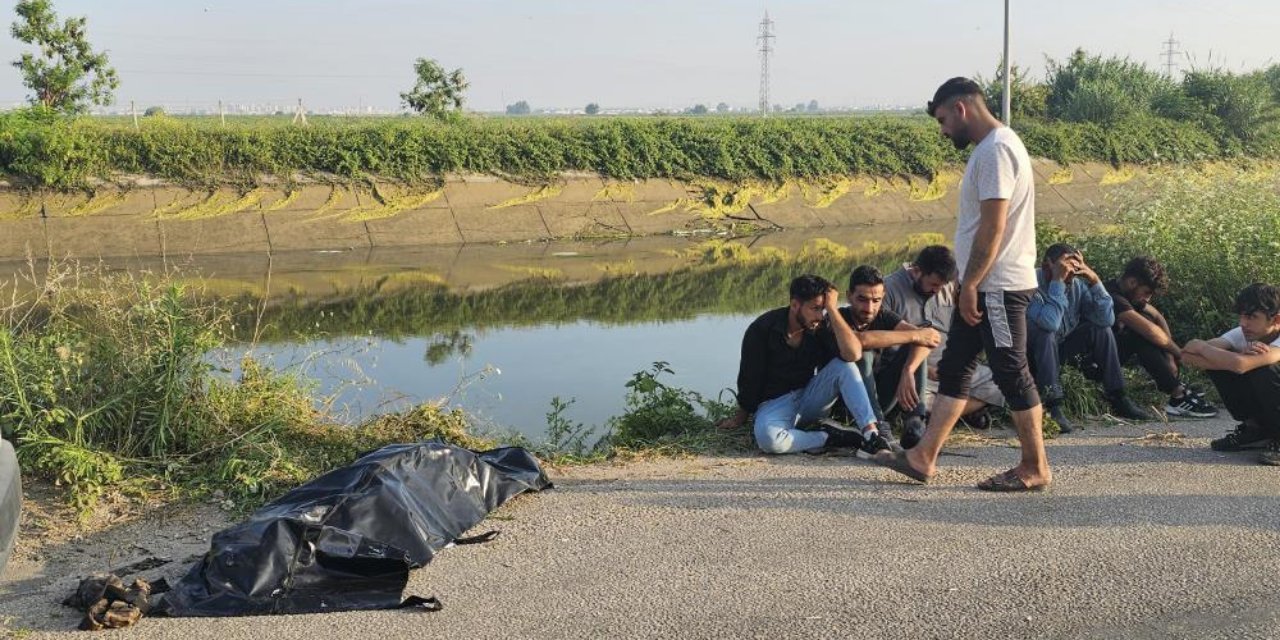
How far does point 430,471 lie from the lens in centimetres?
550

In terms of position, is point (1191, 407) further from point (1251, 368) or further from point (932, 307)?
point (932, 307)

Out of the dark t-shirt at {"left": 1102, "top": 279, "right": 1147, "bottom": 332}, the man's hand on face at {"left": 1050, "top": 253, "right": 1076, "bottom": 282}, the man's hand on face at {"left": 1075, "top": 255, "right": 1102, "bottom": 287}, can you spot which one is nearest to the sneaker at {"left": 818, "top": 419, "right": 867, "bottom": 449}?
the man's hand on face at {"left": 1050, "top": 253, "right": 1076, "bottom": 282}

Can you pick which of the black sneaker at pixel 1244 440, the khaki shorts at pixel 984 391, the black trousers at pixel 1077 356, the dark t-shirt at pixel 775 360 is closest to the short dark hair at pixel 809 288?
the dark t-shirt at pixel 775 360

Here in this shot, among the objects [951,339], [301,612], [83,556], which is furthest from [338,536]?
[951,339]

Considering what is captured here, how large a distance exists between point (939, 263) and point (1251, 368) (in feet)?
6.01

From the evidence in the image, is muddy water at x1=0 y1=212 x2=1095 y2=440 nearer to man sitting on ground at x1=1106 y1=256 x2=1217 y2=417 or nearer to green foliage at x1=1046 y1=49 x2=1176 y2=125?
man sitting on ground at x1=1106 y1=256 x2=1217 y2=417

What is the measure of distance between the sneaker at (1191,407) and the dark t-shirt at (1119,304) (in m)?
0.62

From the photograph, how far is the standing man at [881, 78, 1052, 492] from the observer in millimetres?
5562

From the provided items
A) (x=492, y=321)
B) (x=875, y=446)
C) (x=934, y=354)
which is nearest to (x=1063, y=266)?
(x=934, y=354)

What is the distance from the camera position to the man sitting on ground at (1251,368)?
21.0 ft

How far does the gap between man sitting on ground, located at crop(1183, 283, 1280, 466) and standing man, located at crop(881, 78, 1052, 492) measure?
4.62 ft

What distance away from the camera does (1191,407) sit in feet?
24.9

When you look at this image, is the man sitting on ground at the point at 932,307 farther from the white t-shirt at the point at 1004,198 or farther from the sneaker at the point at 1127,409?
the white t-shirt at the point at 1004,198

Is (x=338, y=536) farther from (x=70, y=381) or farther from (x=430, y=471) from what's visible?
(x=70, y=381)
